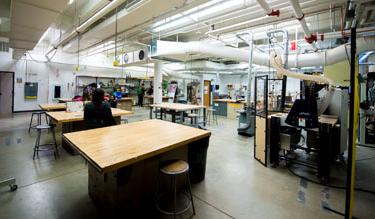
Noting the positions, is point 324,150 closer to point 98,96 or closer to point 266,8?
point 266,8

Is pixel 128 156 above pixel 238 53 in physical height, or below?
below

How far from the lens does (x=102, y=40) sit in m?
6.68

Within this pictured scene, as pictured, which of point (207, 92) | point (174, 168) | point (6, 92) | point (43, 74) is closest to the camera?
point (174, 168)

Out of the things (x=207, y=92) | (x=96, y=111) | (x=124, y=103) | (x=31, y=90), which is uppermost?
(x=207, y=92)

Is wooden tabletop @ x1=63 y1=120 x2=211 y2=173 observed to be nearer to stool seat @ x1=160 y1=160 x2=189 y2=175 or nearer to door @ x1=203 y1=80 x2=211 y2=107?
stool seat @ x1=160 y1=160 x2=189 y2=175

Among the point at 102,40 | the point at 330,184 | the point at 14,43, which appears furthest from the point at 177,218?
the point at 14,43

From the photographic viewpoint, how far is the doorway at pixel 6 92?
910 centimetres

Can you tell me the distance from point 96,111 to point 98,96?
262 millimetres

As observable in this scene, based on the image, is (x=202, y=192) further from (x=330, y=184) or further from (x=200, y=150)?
(x=330, y=184)

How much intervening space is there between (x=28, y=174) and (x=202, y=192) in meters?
2.78

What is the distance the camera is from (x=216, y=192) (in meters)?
2.62

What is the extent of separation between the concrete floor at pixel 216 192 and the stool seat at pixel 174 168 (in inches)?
24.5

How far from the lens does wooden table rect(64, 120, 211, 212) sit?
5.50 ft

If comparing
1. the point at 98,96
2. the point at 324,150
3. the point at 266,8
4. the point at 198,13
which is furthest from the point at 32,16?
the point at 324,150
